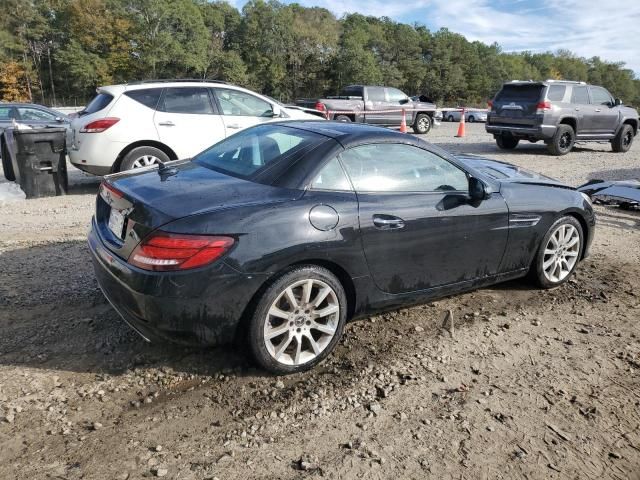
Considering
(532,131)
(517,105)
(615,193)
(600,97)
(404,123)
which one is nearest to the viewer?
(615,193)

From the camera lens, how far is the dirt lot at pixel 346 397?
249 centimetres

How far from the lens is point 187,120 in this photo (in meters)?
8.12

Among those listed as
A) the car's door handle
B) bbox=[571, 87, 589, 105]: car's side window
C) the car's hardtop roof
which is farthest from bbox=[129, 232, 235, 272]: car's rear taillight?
bbox=[571, 87, 589, 105]: car's side window

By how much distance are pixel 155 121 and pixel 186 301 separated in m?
5.77

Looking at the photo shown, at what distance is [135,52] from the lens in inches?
2479

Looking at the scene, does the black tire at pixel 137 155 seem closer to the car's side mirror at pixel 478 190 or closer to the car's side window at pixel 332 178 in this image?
the car's side window at pixel 332 178

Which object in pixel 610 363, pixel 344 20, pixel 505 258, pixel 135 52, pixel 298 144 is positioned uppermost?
pixel 344 20

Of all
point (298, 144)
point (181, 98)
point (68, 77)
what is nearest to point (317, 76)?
point (68, 77)

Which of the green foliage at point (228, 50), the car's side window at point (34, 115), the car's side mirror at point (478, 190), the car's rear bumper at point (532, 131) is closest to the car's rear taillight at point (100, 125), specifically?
the car's side mirror at point (478, 190)

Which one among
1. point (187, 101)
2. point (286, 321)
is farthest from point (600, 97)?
point (286, 321)

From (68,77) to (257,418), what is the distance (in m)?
70.0

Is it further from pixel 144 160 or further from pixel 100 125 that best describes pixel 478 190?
pixel 100 125

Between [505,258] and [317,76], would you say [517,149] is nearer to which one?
[505,258]

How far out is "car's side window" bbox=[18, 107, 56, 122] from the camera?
1299 centimetres
